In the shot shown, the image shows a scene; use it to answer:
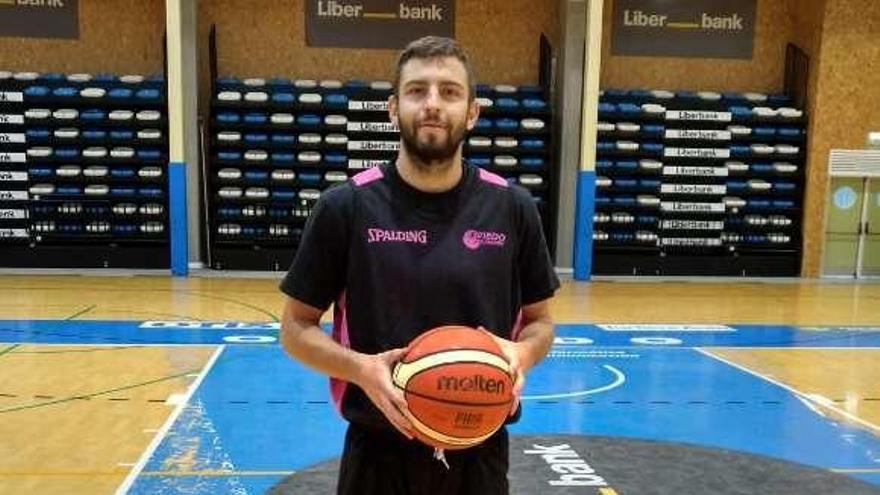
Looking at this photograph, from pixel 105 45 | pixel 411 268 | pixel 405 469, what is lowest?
pixel 405 469

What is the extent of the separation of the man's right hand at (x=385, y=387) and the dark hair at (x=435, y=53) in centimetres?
60

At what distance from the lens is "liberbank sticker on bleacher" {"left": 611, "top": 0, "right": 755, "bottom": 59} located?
42.9ft

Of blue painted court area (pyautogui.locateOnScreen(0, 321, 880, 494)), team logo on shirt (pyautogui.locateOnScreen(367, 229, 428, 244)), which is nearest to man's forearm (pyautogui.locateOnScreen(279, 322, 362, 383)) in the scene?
team logo on shirt (pyautogui.locateOnScreen(367, 229, 428, 244))

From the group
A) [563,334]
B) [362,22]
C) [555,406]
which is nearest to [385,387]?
[555,406]

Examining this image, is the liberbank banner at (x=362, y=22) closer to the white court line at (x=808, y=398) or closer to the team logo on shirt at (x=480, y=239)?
the white court line at (x=808, y=398)

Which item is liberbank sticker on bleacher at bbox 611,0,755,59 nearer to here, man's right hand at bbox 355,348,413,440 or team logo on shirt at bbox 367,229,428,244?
team logo on shirt at bbox 367,229,428,244

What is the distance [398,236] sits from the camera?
1826 mm

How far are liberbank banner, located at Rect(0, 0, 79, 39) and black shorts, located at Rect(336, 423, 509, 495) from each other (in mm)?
12252

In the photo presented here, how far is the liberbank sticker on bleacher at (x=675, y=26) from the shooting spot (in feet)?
42.9

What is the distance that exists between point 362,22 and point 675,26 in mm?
5038

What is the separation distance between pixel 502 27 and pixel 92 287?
732cm

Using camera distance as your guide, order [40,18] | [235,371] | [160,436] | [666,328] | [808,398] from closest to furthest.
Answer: [160,436], [808,398], [235,371], [666,328], [40,18]

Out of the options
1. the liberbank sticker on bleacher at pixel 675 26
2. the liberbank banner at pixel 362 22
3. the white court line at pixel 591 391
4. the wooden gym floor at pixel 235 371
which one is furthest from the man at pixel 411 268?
the liberbank sticker on bleacher at pixel 675 26

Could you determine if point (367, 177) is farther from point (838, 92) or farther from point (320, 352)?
point (838, 92)
